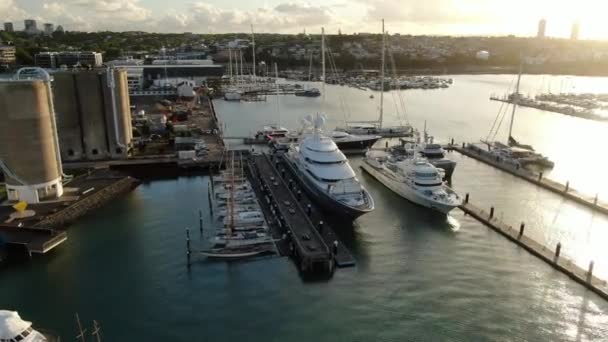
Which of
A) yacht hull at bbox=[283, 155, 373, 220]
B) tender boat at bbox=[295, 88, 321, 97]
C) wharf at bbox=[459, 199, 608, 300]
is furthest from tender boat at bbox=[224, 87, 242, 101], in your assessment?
wharf at bbox=[459, 199, 608, 300]

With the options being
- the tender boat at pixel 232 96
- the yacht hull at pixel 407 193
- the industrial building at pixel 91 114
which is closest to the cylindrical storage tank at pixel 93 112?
the industrial building at pixel 91 114

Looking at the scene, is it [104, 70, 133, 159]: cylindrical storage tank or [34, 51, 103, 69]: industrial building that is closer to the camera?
[104, 70, 133, 159]: cylindrical storage tank

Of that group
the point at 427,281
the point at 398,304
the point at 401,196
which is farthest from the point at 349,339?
the point at 401,196

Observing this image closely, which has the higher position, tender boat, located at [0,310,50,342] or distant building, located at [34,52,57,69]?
distant building, located at [34,52,57,69]

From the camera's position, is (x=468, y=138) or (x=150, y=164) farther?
(x=468, y=138)

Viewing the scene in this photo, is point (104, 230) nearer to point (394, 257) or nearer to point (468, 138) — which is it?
point (394, 257)

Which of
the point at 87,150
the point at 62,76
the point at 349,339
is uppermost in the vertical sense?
the point at 62,76

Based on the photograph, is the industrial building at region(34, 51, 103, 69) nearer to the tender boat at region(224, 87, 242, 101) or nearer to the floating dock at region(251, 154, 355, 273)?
the tender boat at region(224, 87, 242, 101)

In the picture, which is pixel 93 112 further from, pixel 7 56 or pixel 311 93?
pixel 7 56
